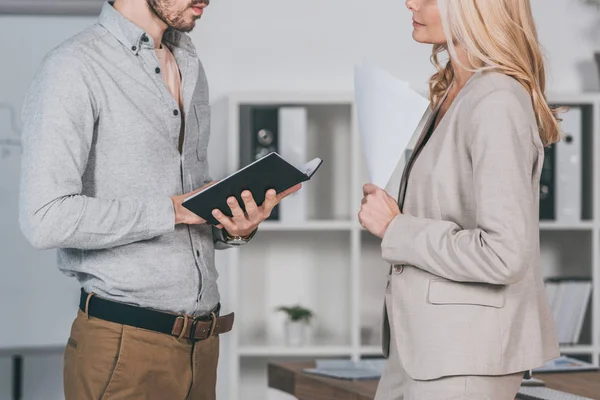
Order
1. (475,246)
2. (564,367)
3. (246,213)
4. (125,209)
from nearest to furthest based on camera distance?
(475,246), (125,209), (246,213), (564,367)

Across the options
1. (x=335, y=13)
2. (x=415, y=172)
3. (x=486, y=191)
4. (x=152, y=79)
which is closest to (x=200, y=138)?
(x=152, y=79)

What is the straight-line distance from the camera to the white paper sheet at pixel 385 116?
1.71 meters

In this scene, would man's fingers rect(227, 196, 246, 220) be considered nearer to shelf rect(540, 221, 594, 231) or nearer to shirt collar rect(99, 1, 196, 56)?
shirt collar rect(99, 1, 196, 56)

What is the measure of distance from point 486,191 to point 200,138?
81 cm

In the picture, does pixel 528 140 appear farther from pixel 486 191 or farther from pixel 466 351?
pixel 466 351

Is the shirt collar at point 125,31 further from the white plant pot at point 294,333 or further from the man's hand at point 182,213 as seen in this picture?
the white plant pot at point 294,333

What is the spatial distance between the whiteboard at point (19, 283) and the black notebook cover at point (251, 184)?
149 cm

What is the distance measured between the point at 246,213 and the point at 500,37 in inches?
25.3

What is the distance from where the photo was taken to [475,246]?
1508 millimetres

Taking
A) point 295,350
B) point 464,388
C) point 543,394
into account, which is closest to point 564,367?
point 543,394

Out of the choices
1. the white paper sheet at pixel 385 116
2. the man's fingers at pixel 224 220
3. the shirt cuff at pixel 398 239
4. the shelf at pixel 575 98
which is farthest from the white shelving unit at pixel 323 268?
the shirt cuff at pixel 398 239

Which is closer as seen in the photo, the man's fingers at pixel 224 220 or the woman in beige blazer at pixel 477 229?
the woman in beige blazer at pixel 477 229

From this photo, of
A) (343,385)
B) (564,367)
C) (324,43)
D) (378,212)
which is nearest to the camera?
(378,212)

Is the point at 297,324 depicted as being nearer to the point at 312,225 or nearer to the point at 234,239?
the point at 312,225
